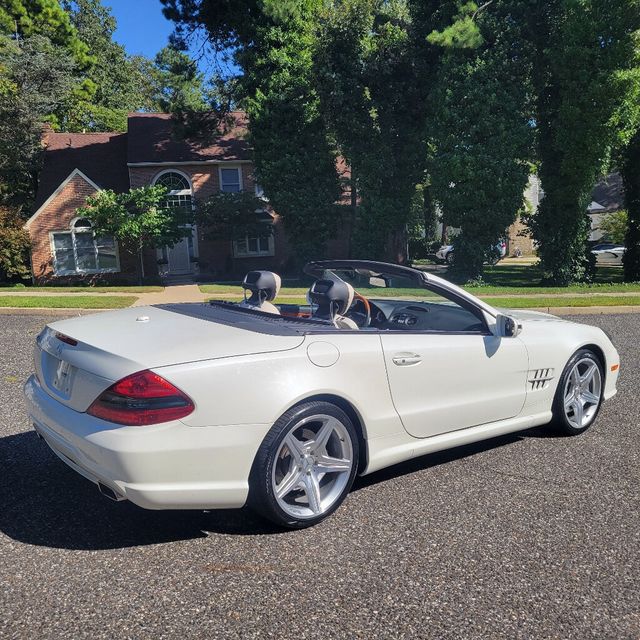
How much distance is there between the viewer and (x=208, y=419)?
3.04 meters

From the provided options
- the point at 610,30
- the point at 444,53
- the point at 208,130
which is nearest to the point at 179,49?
the point at 208,130

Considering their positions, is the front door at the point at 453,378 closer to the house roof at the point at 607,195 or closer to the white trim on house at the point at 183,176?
the white trim on house at the point at 183,176

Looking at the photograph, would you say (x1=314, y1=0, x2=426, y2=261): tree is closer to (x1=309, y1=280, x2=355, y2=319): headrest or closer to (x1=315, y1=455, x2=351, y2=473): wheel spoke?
(x1=309, y1=280, x2=355, y2=319): headrest

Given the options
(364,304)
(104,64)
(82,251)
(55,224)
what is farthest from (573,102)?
(104,64)

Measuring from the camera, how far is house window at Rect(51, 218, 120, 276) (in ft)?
83.1

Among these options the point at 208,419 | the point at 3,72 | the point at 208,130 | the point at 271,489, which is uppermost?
the point at 3,72

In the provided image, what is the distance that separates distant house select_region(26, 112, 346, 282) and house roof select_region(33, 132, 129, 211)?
40mm

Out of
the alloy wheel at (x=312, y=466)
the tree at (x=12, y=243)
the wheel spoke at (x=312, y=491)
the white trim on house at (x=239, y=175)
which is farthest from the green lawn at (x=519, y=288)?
the wheel spoke at (x=312, y=491)

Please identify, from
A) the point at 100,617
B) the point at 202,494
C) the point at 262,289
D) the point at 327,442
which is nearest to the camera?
the point at 100,617

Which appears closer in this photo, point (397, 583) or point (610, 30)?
point (397, 583)

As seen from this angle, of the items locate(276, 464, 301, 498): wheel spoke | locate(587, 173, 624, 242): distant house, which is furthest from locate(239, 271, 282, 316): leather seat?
locate(587, 173, 624, 242): distant house

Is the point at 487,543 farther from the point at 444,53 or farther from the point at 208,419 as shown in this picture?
the point at 444,53

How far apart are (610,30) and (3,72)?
21.7 meters

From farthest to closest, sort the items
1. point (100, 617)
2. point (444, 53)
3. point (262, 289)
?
point (444, 53)
point (262, 289)
point (100, 617)
